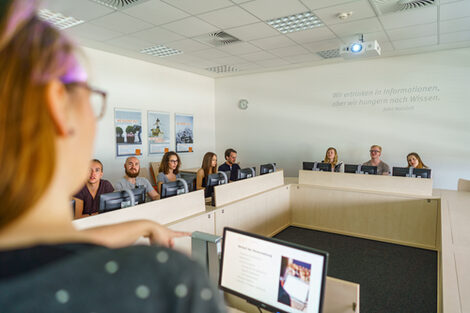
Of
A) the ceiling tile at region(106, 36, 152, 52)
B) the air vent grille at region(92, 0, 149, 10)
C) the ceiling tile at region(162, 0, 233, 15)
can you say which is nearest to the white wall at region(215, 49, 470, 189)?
the ceiling tile at region(106, 36, 152, 52)

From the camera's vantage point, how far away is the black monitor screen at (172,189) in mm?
2670

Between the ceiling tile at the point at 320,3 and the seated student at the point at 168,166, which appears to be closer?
the ceiling tile at the point at 320,3

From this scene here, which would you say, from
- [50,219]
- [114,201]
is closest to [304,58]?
[114,201]

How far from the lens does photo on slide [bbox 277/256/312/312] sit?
120 centimetres

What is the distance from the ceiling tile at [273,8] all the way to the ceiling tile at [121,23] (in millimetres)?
1414

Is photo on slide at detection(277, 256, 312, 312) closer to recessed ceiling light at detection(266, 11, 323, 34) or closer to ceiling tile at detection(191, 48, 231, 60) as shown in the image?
recessed ceiling light at detection(266, 11, 323, 34)

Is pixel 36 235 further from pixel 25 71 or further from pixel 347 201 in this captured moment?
pixel 347 201

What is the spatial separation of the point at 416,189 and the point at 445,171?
5.70ft

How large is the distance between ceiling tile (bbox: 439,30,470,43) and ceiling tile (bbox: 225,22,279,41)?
8.31 ft

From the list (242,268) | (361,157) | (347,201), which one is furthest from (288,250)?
(361,157)

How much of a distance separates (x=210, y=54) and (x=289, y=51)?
1408 millimetres

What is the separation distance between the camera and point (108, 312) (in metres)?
0.32

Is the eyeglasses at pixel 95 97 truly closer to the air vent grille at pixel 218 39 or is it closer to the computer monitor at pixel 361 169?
the air vent grille at pixel 218 39

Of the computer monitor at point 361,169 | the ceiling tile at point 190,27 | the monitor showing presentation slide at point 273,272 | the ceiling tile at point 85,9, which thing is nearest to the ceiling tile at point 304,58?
the ceiling tile at point 190,27
